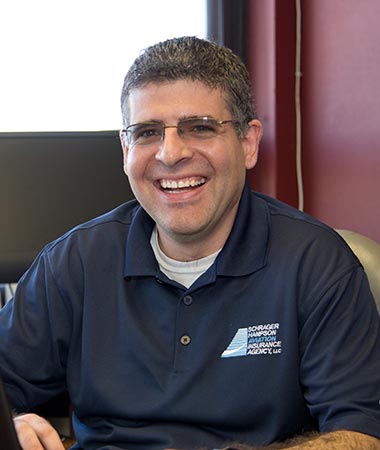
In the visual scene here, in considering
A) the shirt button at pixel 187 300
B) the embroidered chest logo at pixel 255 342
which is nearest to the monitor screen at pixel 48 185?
the shirt button at pixel 187 300

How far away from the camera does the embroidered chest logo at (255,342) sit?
4.42 feet

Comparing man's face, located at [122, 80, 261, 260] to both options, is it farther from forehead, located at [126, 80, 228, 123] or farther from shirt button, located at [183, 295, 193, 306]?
shirt button, located at [183, 295, 193, 306]

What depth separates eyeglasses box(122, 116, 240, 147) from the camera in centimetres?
141

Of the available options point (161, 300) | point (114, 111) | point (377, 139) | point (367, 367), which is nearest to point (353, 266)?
point (367, 367)

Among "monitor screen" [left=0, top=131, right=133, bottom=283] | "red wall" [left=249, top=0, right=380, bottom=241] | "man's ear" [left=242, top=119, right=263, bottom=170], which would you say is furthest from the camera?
"red wall" [left=249, top=0, right=380, bottom=241]

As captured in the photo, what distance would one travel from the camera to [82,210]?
6.66 feet

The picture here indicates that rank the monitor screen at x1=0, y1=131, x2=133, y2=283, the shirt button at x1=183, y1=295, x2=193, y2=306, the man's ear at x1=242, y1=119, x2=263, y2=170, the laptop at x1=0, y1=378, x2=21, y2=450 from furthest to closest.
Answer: the monitor screen at x1=0, y1=131, x2=133, y2=283, the man's ear at x1=242, y1=119, x2=263, y2=170, the shirt button at x1=183, y1=295, x2=193, y2=306, the laptop at x1=0, y1=378, x2=21, y2=450

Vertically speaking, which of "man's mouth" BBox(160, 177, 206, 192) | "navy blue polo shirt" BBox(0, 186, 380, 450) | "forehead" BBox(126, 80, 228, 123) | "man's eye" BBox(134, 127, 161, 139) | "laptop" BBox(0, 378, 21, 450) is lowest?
"navy blue polo shirt" BBox(0, 186, 380, 450)

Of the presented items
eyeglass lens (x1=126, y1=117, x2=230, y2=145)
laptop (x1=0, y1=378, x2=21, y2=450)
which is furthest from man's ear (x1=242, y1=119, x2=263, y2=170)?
laptop (x1=0, y1=378, x2=21, y2=450)

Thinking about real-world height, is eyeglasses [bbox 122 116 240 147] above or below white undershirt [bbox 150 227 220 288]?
above

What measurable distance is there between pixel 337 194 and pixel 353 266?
3.27 feet

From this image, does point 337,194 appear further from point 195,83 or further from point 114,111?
point 195,83

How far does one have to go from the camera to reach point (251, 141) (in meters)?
1.54

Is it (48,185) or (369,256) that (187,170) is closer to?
(369,256)
